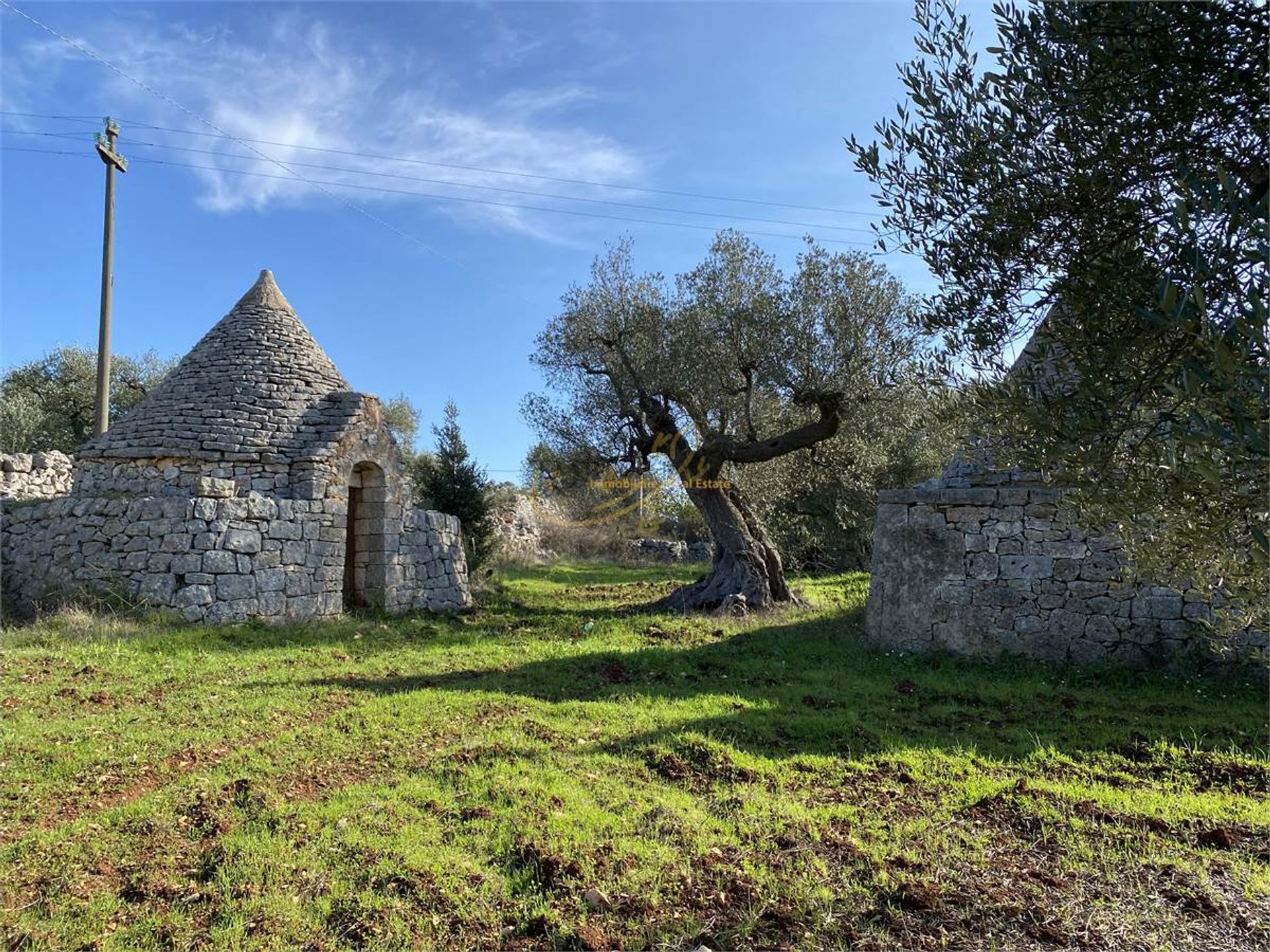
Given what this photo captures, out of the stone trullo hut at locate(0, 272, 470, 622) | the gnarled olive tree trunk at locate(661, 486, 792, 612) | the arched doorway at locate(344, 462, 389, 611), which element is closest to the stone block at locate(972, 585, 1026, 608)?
the gnarled olive tree trunk at locate(661, 486, 792, 612)

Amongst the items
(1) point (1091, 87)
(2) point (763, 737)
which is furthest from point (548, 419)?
(1) point (1091, 87)

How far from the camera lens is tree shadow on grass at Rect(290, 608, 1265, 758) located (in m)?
6.18

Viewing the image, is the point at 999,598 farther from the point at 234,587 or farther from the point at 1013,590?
the point at 234,587

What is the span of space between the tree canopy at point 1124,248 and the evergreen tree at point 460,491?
13.2 m

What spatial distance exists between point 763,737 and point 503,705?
8.12ft

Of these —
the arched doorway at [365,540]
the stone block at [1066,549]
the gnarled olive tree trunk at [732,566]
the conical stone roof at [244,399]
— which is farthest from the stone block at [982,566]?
the conical stone roof at [244,399]

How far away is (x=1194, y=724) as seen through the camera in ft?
21.5

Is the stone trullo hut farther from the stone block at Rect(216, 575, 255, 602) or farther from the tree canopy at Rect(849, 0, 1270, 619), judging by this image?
the tree canopy at Rect(849, 0, 1270, 619)

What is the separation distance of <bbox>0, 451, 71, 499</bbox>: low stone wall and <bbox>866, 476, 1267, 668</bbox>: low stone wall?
14912 mm

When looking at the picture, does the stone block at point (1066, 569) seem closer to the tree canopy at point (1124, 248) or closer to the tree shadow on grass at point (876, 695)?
the tree shadow on grass at point (876, 695)

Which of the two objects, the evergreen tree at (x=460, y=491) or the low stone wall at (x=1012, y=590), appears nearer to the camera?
the low stone wall at (x=1012, y=590)

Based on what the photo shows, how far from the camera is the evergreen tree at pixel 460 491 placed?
53.1 feet

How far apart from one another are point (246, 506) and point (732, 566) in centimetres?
824

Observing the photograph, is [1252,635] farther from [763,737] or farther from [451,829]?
[451,829]
